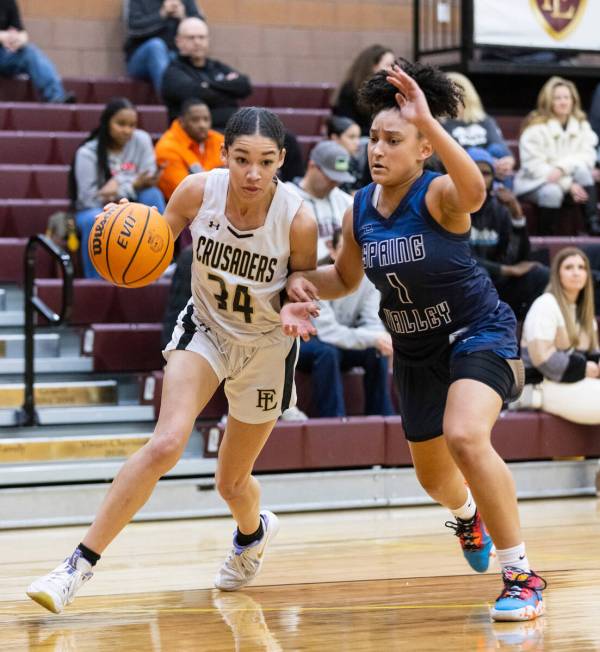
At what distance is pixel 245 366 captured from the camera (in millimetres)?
4047

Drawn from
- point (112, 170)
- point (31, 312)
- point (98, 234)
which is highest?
point (98, 234)

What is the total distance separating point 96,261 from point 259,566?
127 centimetres

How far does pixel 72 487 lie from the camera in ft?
19.3

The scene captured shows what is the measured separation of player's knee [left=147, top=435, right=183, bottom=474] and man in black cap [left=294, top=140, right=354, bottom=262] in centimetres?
285

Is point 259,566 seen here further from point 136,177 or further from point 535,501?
point 136,177

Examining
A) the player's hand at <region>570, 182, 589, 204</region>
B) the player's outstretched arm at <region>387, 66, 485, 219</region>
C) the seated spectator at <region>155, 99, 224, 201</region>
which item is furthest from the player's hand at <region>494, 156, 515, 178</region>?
the player's outstretched arm at <region>387, 66, 485, 219</region>

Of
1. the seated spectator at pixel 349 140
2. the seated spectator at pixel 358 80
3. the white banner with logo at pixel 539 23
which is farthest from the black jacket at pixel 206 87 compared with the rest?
the white banner with logo at pixel 539 23

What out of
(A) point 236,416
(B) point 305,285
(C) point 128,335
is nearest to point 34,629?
(A) point 236,416

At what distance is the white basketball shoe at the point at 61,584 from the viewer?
11.8 ft

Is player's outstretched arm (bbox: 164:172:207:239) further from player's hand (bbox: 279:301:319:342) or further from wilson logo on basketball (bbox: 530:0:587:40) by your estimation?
wilson logo on basketball (bbox: 530:0:587:40)

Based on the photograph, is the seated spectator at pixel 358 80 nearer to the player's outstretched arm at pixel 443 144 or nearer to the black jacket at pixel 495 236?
the black jacket at pixel 495 236

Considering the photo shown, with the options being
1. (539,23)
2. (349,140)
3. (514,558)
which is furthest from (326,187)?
(539,23)

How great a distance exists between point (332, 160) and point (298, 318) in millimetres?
2984

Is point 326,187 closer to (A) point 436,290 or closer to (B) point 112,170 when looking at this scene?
(B) point 112,170
